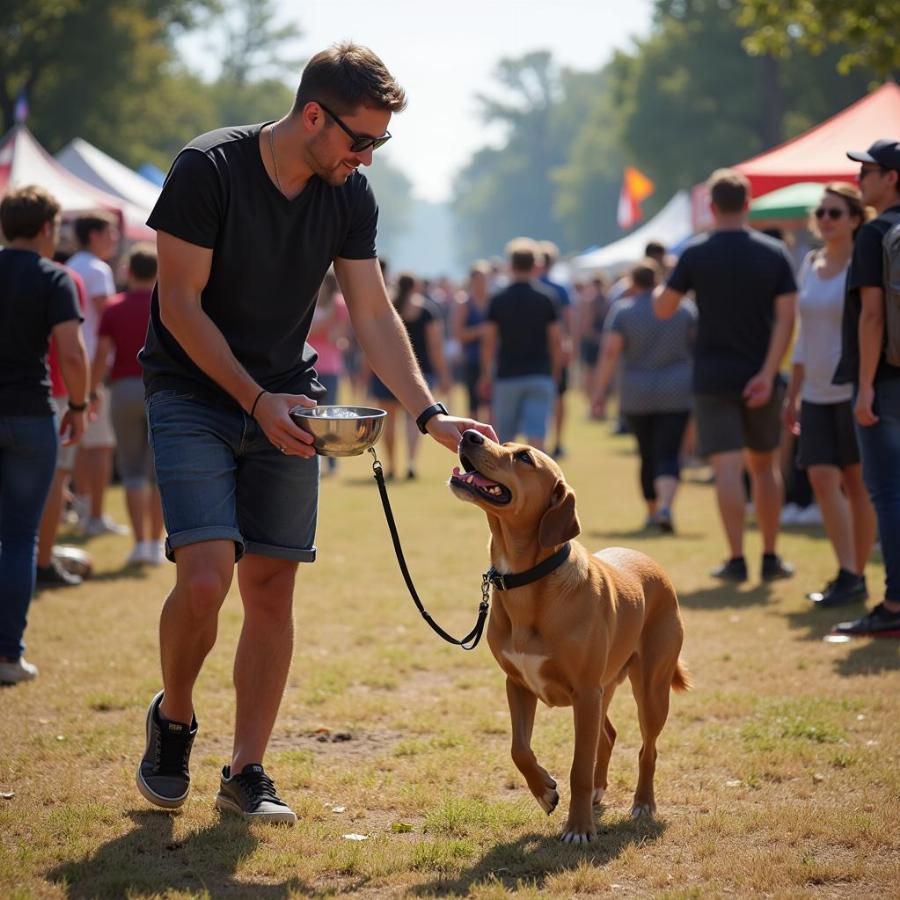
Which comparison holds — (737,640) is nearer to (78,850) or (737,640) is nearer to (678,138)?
(78,850)

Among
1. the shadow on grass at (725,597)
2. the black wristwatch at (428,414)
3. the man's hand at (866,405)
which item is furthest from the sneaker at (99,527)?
the black wristwatch at (428,414)

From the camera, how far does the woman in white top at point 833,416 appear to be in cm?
799

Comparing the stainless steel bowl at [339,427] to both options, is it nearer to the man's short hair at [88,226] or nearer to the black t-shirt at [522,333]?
the man's short hair at [88,226]

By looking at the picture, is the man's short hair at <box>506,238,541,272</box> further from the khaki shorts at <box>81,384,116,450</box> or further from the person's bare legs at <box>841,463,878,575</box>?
the person's bare legs at <box>841,463,878,575</box>

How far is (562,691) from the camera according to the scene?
425cm

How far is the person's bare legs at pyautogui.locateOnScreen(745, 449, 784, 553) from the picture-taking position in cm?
881

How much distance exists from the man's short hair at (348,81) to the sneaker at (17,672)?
363cm

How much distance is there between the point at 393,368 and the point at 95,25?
4424 cm

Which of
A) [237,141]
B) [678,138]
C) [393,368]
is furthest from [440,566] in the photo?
[678,138]

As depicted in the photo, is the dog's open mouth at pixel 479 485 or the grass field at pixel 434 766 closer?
the grass field at pixel 434 766

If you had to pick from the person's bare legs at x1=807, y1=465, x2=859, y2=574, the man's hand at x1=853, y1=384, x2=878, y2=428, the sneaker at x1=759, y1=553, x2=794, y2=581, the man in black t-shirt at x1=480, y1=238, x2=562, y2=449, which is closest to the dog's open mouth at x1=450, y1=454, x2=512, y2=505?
the man's hand at x1=853, y1=384, x2=878, y2=428

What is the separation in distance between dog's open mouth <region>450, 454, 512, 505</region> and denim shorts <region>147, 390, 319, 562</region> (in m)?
0.55

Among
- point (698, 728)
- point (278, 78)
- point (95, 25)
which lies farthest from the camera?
point (278, 78)

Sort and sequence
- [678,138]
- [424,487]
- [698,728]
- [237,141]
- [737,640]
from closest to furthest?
[237,141]
[698,728]
[737,640]
[424,487]
[678,138]
